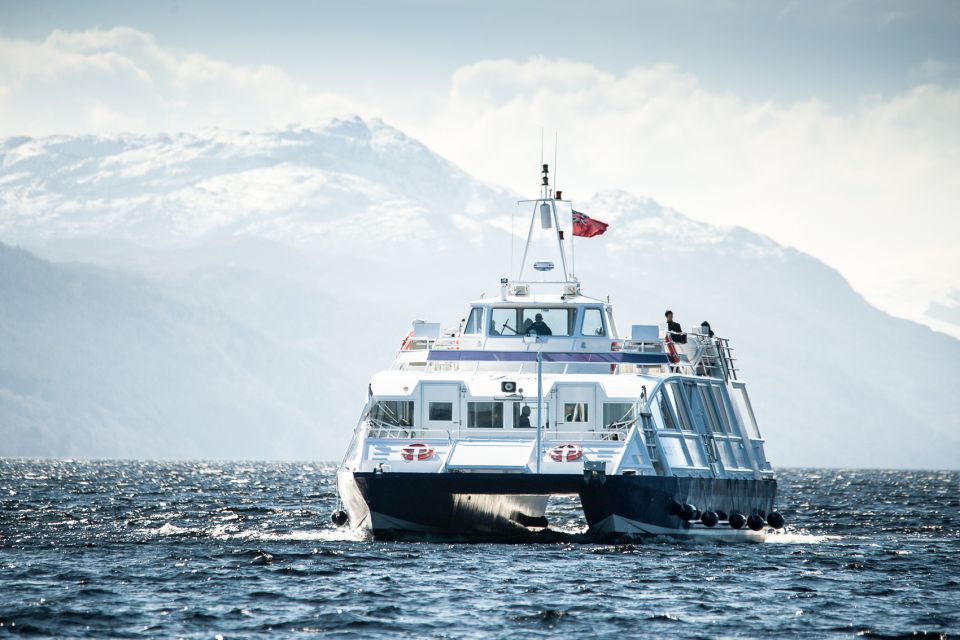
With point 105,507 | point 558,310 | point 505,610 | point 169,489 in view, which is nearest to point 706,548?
point 558,310

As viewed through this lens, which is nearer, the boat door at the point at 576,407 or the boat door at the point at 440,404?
the boat door at the point at 576,407

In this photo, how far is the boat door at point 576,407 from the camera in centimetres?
3950

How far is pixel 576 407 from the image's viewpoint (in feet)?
130

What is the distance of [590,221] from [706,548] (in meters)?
14.2

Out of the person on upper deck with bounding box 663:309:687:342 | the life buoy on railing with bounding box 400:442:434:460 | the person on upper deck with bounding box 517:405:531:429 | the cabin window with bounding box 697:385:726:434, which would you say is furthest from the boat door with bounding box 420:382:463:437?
the cabin window with bounding box 697:385:726:434

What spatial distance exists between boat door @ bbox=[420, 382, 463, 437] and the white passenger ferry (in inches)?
1.4

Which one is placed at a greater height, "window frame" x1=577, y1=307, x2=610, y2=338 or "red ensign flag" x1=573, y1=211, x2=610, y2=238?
"red ensign flag" x1=573, y1=211, x2=610, y2=238

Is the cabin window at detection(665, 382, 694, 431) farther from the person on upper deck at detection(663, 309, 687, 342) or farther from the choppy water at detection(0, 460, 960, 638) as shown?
the choppy water at detection(0, 460, 960, 638)

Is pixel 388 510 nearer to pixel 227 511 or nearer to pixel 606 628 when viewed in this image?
pixel 606 628

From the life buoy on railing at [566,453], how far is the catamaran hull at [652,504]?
953 mm

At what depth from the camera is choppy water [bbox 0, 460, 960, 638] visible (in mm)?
25656

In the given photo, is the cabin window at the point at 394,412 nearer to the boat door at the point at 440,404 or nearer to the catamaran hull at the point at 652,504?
the boat door at the point at 440,404

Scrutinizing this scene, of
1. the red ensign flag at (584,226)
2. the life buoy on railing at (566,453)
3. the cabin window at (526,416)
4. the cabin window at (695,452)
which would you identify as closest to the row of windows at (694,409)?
the cabin window at (695,452)

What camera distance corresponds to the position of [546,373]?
4159cm
